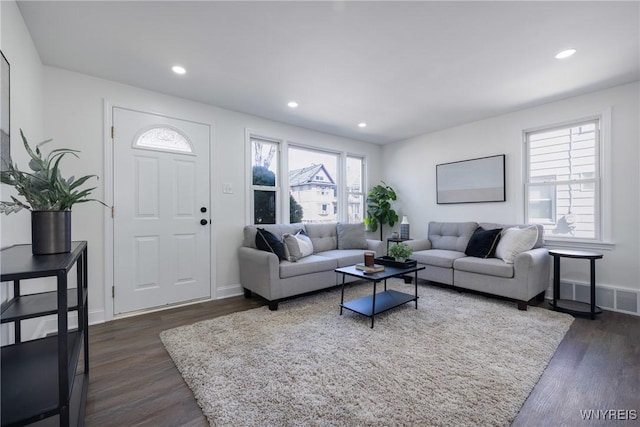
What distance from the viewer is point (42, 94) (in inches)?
98.6

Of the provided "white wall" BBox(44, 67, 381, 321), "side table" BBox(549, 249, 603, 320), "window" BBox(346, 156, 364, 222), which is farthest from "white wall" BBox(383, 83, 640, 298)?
"white wall" BBox(44, 67, 381, 321)

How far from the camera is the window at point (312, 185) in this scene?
4336 millimetres

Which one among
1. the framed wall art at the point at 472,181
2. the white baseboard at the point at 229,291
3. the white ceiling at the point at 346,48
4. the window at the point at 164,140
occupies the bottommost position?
the white baseboard at the point at 229,291

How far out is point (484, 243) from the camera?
11.5 ft

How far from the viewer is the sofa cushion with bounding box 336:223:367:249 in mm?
4223

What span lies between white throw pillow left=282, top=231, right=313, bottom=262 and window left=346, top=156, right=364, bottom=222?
171 cm

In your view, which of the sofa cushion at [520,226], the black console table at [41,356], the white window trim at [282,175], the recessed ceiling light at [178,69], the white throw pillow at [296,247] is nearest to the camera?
the black console table at [41,356]

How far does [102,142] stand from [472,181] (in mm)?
4723

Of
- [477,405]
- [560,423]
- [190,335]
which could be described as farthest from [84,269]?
Answer: [560,423]

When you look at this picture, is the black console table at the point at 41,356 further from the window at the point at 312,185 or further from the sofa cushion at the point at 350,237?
the sofa cushion at the point at 350,237

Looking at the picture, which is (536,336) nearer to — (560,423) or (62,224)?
(560,423)

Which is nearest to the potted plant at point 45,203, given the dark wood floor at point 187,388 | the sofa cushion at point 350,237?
the dark wood floor at point 187,388

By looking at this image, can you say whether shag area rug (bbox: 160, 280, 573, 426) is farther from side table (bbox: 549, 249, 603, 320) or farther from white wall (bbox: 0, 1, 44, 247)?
white wall (bbox: 0, 1, 44, 247)

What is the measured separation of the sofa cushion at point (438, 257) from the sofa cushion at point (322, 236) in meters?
1.19
